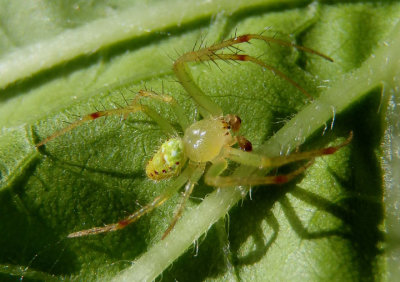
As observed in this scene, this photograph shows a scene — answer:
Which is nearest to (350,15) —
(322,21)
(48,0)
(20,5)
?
(322,21)

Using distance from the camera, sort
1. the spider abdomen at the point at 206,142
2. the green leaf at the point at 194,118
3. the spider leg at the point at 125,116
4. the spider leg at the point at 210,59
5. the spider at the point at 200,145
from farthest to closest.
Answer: the spider abdomen at the point at 206,142, the spider leg at the point at 210,59, the spider leg at the point at 125,116, the spider at the point at 200,145, the green leaf at the point at 194,118

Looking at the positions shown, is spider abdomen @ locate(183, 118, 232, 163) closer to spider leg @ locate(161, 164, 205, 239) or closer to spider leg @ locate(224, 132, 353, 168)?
spider leg @ locate(161, 164, 205, 239)

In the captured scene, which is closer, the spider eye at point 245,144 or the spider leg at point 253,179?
the spider leg at point 253,179

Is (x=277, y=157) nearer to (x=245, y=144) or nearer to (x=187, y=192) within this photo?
(x=245, y=144)

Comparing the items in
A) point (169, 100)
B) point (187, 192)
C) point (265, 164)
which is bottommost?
point (187, 192)

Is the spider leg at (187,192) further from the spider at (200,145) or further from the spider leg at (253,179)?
the spider leg at (253,179)

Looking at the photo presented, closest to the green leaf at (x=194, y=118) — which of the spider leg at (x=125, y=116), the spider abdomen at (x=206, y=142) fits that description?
the spider leg at (x=125, y=116)

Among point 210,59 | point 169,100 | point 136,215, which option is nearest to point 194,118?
point 169,100
